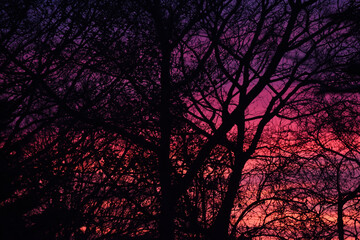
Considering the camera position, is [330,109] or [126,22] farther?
[330,109]

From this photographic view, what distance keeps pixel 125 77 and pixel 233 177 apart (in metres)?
4.77

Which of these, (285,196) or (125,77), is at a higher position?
(125,77)

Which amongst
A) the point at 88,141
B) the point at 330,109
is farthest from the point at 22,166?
the point at 330,109

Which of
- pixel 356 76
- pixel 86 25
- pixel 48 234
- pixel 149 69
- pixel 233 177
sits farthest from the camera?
pixel 356 76

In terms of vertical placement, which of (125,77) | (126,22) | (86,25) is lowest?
(125,77)

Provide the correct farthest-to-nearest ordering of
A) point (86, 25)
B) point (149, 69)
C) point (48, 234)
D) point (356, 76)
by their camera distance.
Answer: point (356, 76) → point (149, 69) → point (86, 25) → point (48, 234)

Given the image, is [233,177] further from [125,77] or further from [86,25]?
[86,25]

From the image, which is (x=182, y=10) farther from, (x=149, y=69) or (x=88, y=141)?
(x=88, y=141)

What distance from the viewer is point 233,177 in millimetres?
10547

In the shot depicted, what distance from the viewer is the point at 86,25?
8602 mm

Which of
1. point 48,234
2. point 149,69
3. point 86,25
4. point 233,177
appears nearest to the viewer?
point 48,234

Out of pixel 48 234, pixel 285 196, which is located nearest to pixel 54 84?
pixel 48 234

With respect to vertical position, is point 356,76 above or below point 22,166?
above

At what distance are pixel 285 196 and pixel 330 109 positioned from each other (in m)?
3.54
